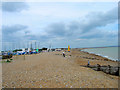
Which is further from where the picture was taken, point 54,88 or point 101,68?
point 101,68

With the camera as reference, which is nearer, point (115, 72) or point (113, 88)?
point (113, 88)

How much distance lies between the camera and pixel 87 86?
5992 millimetres

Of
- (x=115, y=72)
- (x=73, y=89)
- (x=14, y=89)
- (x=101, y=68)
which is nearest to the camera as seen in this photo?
(x=73, y=89)

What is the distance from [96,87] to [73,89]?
1619 mm

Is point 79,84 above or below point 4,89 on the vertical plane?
above

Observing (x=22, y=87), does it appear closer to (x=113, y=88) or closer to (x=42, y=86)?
(x=42, y=86)

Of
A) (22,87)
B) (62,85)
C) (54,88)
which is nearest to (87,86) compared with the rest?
(62,85)

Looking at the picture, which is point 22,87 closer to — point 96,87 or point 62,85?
point 62,85

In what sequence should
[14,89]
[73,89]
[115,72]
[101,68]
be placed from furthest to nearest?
[101,68] < [115,72] < [14,89] < [73,89]

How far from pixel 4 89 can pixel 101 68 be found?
35.0 feet

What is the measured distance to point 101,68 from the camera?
11.3 m

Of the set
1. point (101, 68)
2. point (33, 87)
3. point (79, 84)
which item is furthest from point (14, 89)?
point (101, 68)

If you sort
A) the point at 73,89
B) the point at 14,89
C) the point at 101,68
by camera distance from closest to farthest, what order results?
the point at 73,89 → the point at 14,89 → the point at 101,68

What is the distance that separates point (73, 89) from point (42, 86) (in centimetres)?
219
